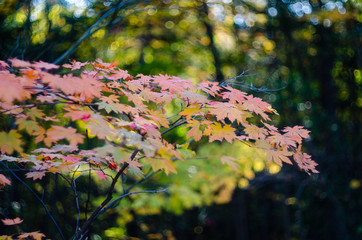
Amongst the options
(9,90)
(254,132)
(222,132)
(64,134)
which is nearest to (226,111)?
(222,132)

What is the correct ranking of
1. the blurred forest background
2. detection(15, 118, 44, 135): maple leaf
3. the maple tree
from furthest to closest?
the blurred forest background < detection(15, 118, 44, 135): maple leaf < the maple tree

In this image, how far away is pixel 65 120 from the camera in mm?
3322

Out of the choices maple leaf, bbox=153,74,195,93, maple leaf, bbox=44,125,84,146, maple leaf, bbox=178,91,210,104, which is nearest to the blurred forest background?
maple leaf, bbox=153,74,195,93

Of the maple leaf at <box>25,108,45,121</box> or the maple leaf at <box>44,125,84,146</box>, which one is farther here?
the maple leaf at <box>25,108,45,121</box>

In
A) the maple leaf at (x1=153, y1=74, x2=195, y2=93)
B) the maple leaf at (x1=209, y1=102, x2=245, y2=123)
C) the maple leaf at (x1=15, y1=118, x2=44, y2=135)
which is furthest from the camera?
the maple leaf at (x1=153, y1=74, x2=195, y2=93)

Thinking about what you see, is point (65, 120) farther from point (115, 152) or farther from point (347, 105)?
point (347, 105)

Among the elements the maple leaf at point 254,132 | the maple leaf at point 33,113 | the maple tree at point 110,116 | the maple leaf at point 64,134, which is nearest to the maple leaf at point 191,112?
the maple tree at point 110,116

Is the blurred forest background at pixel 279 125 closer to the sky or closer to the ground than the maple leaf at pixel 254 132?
closer to the ground

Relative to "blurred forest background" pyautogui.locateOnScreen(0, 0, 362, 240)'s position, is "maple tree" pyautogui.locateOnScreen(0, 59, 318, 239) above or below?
above

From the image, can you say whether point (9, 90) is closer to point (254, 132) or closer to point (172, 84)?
point (172, 84)

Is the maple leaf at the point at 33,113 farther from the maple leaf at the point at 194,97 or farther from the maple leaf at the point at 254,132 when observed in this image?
the maple leaf at the point at 254,132

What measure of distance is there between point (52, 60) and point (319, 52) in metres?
4.47

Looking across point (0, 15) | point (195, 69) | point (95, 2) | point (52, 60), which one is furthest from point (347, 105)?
point (0, 15)

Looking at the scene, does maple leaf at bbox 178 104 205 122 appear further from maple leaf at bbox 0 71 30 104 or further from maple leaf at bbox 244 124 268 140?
maple leaf at bbox 0 71 30 104
